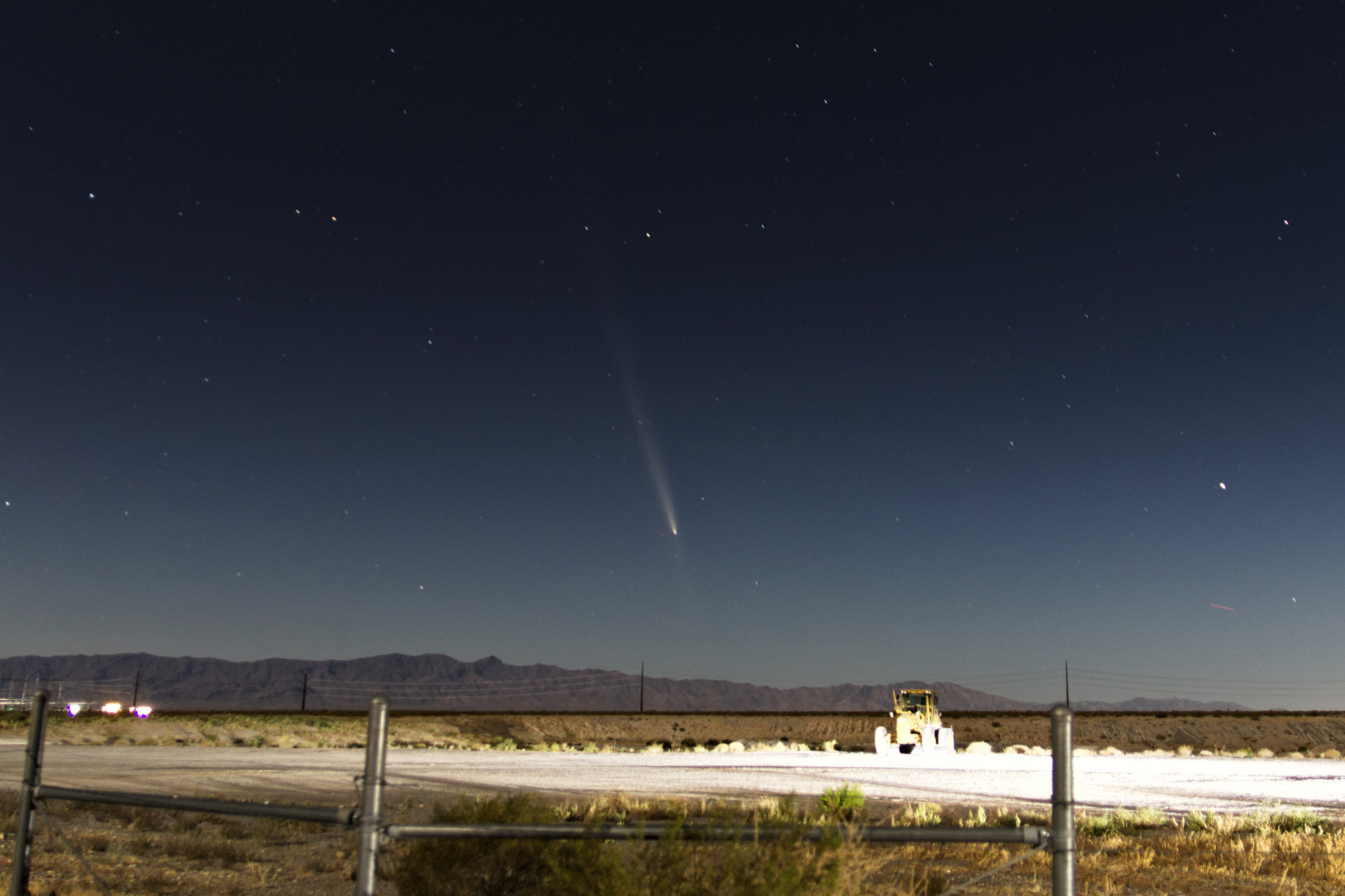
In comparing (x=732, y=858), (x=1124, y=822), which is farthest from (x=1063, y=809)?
(x=1124, y=822)

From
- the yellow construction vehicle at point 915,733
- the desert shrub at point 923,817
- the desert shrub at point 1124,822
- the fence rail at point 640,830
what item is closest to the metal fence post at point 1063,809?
the fence rail at point 640,830

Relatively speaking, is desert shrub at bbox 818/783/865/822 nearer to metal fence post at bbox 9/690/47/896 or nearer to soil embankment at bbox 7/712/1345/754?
metal fence post at bbox 9/690/47/896

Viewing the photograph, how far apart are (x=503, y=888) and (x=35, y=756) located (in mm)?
3217

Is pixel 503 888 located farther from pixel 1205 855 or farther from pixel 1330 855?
pixel 1330 855

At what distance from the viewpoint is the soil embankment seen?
51.4 m

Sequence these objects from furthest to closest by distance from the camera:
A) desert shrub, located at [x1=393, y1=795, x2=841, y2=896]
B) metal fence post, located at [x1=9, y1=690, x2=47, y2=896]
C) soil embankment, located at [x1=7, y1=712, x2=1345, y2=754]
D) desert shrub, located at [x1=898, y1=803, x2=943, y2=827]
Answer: soil embankment, located at [x1=7, y1=712, x2=1345, y2=754] → desert shrub, located at [x1=898, y1=803, x2=943, y2=827] → metal fence post, located at [x1=9, y1=690, x2=47, y2=896] → desert shrub, located at [x1=393, y1=795, x2=841, y2=896]

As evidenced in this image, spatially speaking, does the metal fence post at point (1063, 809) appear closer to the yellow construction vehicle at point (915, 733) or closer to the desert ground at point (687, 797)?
the desert ground at point (687, 797)

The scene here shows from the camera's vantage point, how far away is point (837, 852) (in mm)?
5301

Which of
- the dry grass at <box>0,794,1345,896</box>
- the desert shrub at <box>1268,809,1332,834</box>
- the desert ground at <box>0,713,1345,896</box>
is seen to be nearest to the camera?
the dry grass at <box>0,794,1345,896</box>

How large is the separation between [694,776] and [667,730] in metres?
66.3

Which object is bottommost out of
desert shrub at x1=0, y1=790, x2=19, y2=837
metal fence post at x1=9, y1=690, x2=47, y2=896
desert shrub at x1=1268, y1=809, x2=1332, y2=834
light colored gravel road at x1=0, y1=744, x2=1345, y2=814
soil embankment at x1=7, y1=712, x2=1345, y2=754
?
soil embankment at x1=7, y1=712, x2=1345, y2=754

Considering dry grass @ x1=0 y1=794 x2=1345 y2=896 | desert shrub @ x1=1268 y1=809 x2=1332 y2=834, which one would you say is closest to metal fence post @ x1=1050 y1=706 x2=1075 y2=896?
dry grass @ x1=0 y1=794 x2=1345 y2=896

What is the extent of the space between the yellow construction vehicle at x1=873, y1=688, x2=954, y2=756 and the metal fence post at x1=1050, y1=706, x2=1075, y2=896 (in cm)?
4028

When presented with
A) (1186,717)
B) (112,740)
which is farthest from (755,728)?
(112,740)
